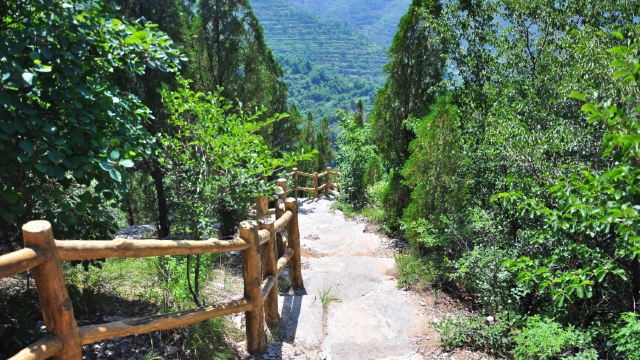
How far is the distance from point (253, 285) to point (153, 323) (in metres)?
1.06

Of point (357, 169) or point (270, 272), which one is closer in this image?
point (270, 272)

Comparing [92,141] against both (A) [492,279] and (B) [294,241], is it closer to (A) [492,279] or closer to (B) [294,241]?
(B) [294,241]

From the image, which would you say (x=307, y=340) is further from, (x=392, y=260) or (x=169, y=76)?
(x=169, y=76)

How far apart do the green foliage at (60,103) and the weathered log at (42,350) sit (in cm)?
95

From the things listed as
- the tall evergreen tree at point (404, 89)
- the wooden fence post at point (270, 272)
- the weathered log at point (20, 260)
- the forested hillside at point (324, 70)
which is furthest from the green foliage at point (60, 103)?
the forested hillside at point (324, 70)

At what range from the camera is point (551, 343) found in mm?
3873

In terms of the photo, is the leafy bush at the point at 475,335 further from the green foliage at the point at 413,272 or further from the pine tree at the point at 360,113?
the pine tree at the point at 360,113

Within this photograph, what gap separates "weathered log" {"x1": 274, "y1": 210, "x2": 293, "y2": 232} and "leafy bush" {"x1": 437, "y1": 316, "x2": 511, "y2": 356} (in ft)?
6.52

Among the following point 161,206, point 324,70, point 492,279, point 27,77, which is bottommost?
point 161,206

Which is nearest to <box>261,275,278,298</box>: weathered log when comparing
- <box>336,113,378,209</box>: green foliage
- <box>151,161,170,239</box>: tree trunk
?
<box>151,161,170,239</box>: tree trunk

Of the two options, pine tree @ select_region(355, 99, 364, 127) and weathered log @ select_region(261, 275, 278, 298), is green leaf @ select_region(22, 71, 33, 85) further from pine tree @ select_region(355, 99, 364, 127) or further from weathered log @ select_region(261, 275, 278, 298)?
pine tree @ select_region(355, 99, 364, 127)

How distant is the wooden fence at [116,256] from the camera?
227 centimetres

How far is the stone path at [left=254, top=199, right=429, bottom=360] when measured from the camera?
457 centimetres

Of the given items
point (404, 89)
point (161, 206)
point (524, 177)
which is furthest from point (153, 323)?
point (161, 206)
